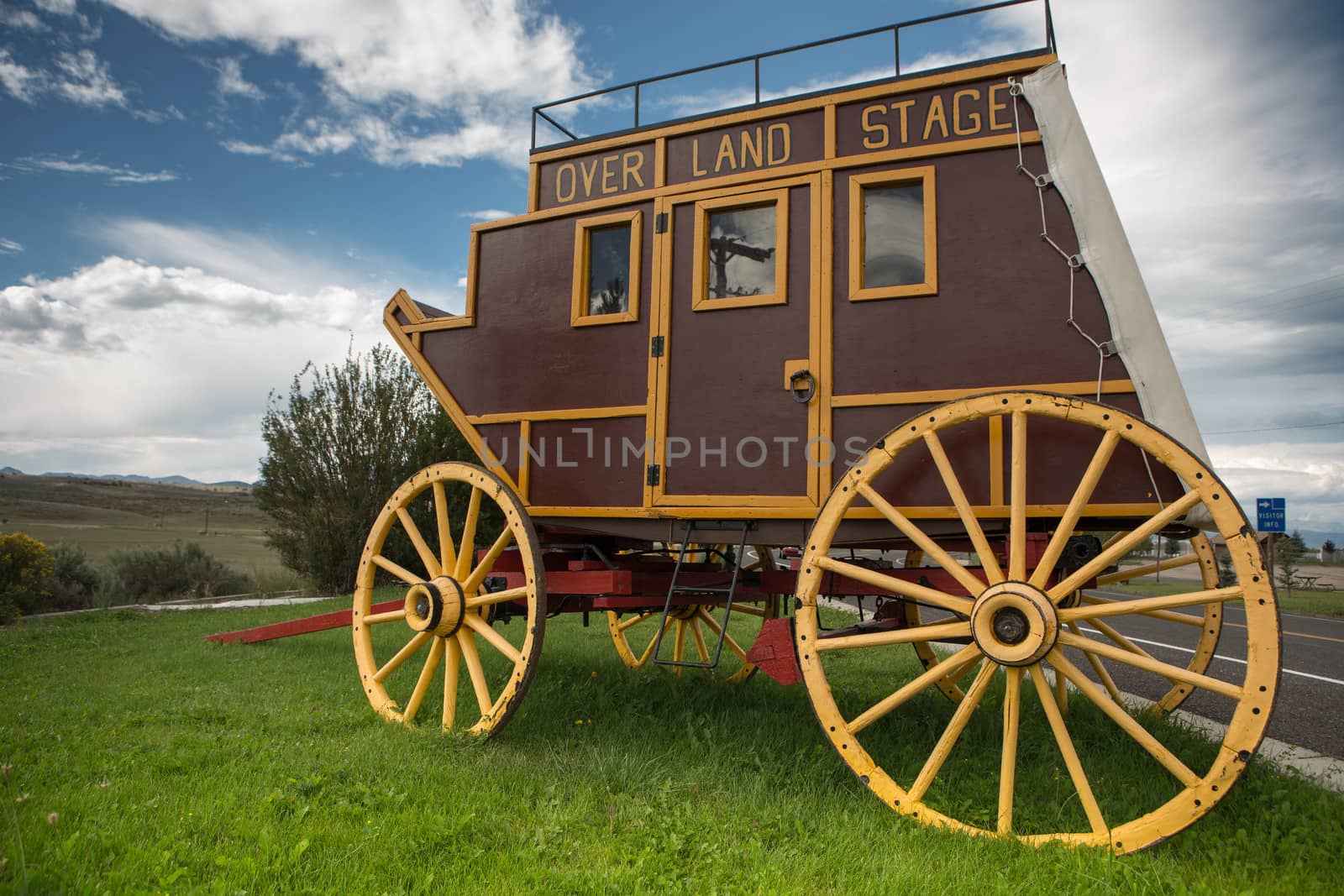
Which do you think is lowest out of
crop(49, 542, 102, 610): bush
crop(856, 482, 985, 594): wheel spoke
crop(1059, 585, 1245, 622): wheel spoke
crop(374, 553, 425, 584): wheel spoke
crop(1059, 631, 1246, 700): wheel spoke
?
crop(49, 542, 102, 610): bush

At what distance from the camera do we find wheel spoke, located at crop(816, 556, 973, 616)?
3373 mm

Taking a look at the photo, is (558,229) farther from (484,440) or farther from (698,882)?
(698,882)

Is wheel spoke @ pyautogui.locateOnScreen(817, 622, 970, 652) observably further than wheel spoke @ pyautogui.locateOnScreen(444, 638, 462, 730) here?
No

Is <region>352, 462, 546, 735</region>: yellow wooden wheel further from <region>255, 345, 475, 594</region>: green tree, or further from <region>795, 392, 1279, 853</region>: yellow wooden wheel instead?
<region>255, 345, 475, 594</region>: green tree

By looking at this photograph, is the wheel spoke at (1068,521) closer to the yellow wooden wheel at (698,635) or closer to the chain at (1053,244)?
the chain at (1053,244)

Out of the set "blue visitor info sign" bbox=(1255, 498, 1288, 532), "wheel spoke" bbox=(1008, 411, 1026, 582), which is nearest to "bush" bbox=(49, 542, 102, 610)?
"wheel spoke" bbox=(1008, 411, 1026, 582)

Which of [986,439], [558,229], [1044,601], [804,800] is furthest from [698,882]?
[558,229]

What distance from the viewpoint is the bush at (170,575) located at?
13.6 metres

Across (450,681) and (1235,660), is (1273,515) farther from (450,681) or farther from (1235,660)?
(450,681)

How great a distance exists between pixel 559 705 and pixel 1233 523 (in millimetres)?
3703

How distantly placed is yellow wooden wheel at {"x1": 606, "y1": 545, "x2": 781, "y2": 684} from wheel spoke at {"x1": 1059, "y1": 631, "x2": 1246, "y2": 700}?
1.68 metres

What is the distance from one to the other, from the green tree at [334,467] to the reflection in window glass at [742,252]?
10.3 m

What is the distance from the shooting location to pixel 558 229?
4910 millimetres

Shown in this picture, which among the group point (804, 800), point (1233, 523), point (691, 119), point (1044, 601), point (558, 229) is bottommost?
point (804, 800)
